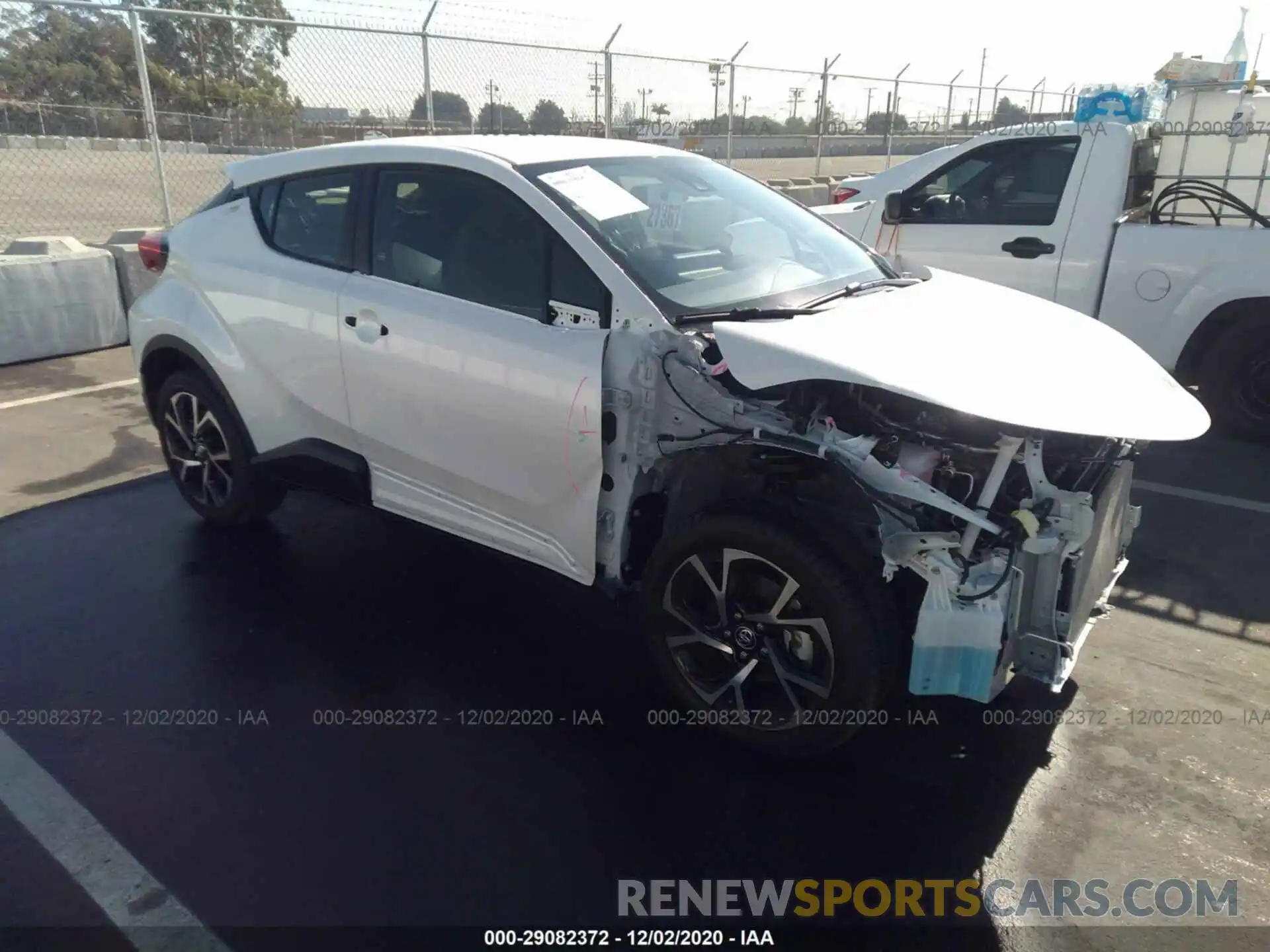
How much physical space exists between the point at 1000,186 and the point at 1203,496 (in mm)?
2504

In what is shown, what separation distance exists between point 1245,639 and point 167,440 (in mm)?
4918

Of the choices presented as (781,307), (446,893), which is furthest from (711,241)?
(446,893)

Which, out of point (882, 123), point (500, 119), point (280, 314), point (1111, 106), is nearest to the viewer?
point (280, 314)

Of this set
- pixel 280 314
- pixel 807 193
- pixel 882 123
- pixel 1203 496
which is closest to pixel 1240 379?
pixel 1203 496

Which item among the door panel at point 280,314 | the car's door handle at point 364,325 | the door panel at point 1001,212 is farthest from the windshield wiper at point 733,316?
the door panel at point 1001,212

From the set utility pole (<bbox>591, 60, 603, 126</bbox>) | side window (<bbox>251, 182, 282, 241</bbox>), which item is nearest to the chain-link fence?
utility pole (<bbox>591, 60, 603, 126</bbox>)

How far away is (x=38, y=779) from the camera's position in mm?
3016

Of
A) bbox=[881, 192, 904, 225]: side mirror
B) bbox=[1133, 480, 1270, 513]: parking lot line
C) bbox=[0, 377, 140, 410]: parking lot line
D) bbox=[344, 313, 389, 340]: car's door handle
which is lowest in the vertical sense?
bbox=[1133, 480, 1270, 513]: parking lot line

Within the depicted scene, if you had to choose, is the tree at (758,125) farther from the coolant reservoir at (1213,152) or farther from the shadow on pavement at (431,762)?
the shadow on pavement at (431,762)

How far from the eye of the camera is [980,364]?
2848 millimetres

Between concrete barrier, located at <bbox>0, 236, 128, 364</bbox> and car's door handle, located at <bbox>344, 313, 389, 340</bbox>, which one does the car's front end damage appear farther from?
concrete barrier, located at <bbox>0, 236, 128, 364</bbox>

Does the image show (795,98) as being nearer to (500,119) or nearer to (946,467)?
(500,119)

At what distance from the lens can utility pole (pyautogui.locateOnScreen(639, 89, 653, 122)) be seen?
13.2 metres

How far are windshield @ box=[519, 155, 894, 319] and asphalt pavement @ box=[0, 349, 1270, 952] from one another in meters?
1.44
